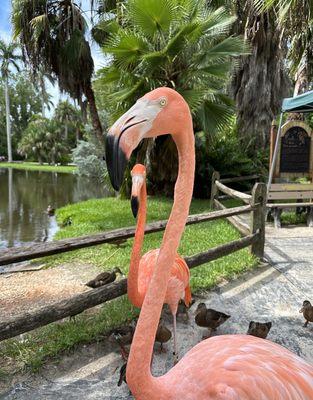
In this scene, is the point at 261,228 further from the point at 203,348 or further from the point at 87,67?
the point at 87,67

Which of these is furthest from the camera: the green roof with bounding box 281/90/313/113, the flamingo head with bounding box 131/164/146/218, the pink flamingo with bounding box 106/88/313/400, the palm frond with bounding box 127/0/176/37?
the palm frond with bounding box 127/0/176/37

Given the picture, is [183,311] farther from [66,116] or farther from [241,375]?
[66,116]

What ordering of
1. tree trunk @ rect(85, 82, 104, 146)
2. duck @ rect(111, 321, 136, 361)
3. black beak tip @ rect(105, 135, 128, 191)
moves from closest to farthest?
black beak tip @ rect(105, 135, 128, 191), duck @ rect(111, 321, 136, 361), tree trunk @ rect(85, 82, 104, 146)

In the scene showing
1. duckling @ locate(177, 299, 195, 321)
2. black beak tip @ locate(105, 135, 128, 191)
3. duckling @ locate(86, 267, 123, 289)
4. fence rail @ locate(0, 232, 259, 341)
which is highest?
black beak tip @ locate(105, 135, 128, 191)

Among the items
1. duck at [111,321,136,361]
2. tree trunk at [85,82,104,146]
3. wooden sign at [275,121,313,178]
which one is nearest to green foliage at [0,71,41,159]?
tree trunk at [85,82,104,146]

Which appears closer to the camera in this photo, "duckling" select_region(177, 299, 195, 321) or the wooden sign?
"duckling" select_region(177, 299, 195, 321)

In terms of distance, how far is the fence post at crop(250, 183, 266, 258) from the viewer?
16.4 ft

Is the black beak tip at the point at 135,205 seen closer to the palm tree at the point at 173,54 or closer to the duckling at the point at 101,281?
the duckling at the point at 101,281

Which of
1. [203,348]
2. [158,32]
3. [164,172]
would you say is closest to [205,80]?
[158,32]

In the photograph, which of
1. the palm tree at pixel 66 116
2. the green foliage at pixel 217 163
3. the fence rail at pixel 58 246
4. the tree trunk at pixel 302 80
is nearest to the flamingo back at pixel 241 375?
the fence rail at pixel 58 246

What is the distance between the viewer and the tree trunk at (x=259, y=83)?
11844 millimetres

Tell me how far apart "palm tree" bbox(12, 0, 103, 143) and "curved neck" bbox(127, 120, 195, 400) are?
36.1ft

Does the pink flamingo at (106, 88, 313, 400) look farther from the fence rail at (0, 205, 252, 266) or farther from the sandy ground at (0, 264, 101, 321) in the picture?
the sandy ground at (0, 264, 101, 321)

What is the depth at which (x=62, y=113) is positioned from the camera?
47.3 metres
